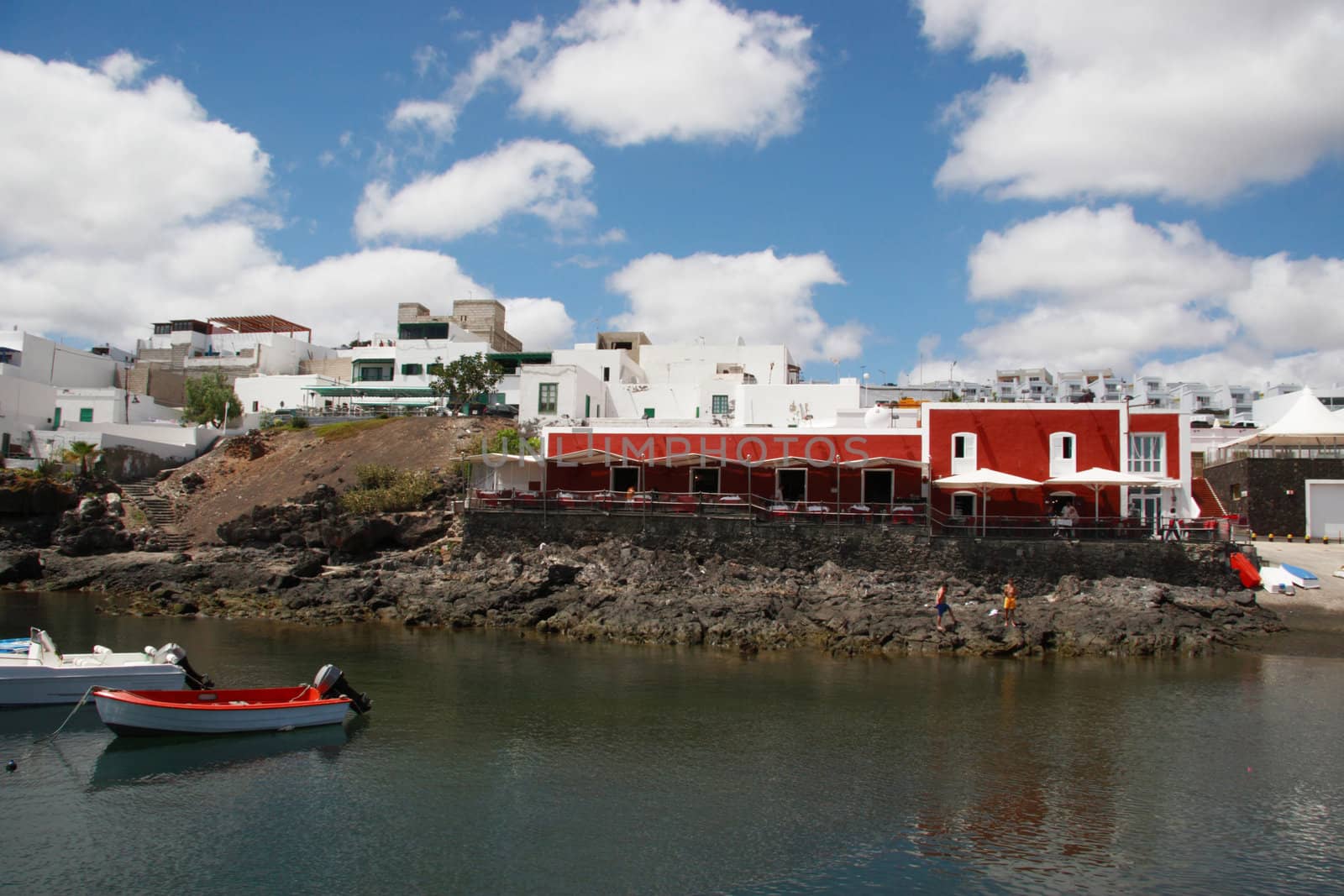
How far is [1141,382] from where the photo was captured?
370 feet

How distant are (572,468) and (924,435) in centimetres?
1692

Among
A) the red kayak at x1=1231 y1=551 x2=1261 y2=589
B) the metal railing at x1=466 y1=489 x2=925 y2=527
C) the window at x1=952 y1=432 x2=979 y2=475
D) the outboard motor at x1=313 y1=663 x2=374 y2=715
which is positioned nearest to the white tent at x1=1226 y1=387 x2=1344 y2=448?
the red kayak at x1=1231 y1=551 x2=1261 y2=589

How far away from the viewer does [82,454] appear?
54.1 meters

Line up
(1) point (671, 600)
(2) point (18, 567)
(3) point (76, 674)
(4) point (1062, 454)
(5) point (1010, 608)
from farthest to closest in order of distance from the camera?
(2) point (18, 567) → (4) point (1062, 454) → (1) point (671, 600) → (5) point (1010, 608) → (3) point (76, 674)

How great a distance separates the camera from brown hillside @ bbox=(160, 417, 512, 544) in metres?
51.5

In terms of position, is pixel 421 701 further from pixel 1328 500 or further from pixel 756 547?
pixel 1328 500

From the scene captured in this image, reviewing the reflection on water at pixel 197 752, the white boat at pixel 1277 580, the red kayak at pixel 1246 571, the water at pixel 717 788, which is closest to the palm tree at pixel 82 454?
the water at pixel 717 788

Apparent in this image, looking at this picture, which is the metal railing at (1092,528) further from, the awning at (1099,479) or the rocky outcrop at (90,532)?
the rocky outcrop at (90,532)

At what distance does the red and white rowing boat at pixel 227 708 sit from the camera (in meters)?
A: 20.1

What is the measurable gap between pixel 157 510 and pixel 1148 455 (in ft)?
173

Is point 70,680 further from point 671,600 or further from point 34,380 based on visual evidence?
point 34,380

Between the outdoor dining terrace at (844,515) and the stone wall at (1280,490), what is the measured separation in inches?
357

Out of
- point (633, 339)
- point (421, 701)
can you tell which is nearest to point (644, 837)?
point (421, 701)

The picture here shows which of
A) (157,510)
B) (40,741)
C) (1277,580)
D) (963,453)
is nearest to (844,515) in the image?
(963,453)
